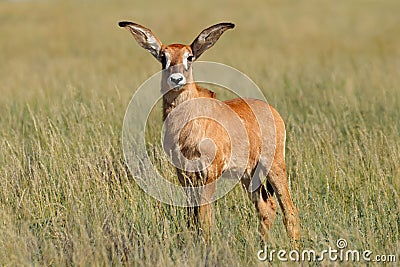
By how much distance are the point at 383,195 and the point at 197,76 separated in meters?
5.58

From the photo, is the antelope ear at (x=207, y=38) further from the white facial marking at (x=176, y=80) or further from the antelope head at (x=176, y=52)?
the white facial marking at (x=176, y=80)

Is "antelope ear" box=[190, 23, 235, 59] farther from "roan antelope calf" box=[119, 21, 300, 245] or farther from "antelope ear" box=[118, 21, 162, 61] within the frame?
"antelope ear" box=[118, 21, 162, 61]

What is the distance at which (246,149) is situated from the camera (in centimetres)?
522

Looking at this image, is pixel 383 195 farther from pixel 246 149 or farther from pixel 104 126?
pixel 104 126

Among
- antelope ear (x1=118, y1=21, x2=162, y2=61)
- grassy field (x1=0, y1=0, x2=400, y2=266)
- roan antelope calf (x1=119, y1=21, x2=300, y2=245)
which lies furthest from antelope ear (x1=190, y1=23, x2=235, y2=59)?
grassy field (x1=0, y1=0, x2=400, y2=266)

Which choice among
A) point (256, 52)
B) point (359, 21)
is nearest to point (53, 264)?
point (256, 52)

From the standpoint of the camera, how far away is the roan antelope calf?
4.87 metres

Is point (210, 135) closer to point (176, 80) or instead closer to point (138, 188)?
point (176, 80)

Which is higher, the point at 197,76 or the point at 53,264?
the point at 197,76

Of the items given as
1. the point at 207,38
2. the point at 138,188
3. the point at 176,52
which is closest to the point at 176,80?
the point at 176,52

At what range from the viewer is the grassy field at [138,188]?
14.2ft

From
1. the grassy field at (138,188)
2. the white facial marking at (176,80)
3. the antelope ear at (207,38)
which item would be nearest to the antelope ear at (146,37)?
the antelope ear at (207,38)

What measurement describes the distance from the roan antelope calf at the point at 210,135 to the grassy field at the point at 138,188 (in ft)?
0.47

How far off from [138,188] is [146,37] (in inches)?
50.1
